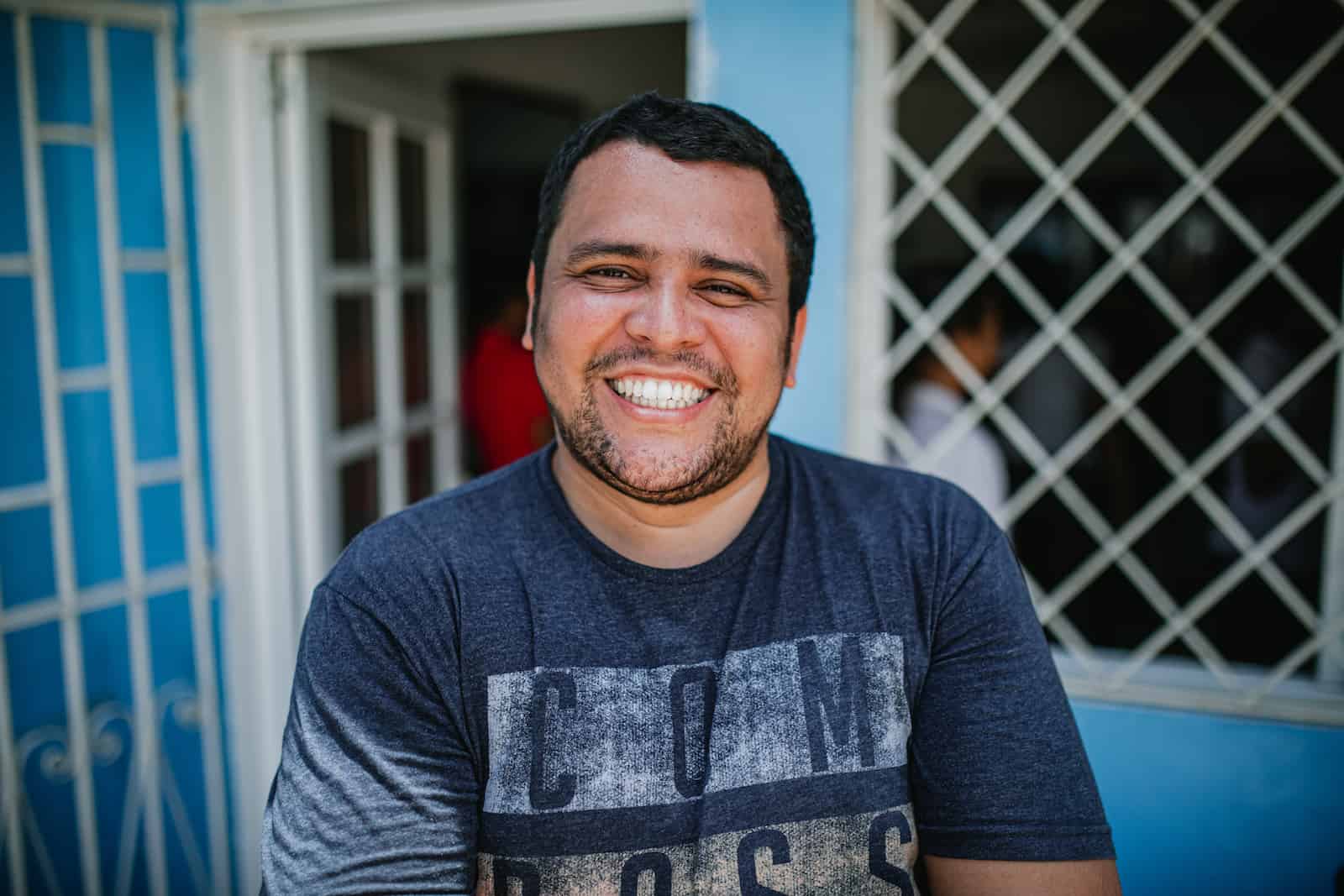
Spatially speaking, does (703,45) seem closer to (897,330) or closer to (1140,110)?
(1140,110)

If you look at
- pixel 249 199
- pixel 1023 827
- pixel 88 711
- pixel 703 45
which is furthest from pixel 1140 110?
pixel 88 711

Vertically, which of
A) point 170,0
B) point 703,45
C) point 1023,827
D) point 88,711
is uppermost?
point 170,0

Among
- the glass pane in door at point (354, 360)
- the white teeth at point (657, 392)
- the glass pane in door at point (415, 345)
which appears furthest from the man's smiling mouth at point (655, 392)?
the glass pane in door at point (415, 345)

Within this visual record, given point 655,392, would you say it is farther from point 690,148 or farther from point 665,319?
point 690,148

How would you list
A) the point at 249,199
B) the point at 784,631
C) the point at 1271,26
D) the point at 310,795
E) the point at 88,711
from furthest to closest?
the point at 1271,26 → the point at 249,199 → the point at 88,711 → the point at 784,631 → the point at 310,795

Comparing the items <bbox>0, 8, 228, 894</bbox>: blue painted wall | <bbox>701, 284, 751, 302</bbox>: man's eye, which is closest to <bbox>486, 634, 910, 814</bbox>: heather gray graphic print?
<bbox>701, 284, 751, 302</bbox>: man's eye

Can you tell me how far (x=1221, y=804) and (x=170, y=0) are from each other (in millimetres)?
3026

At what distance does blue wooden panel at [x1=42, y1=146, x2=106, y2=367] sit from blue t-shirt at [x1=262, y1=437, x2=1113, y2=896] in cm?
162

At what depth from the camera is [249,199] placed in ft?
8.64

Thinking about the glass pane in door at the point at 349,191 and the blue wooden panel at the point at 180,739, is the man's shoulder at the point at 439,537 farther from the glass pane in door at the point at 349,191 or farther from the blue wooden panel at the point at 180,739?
the glass pane in door at the point at 349,191

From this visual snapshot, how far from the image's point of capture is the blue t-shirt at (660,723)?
1.03 m

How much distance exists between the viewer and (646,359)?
1.18m

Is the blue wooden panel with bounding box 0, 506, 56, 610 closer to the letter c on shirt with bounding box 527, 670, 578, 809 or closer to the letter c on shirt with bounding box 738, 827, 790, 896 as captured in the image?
the letter c on shirt with bounding box 527, 670, 578, 809

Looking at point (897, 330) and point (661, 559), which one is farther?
point (897, 330)
